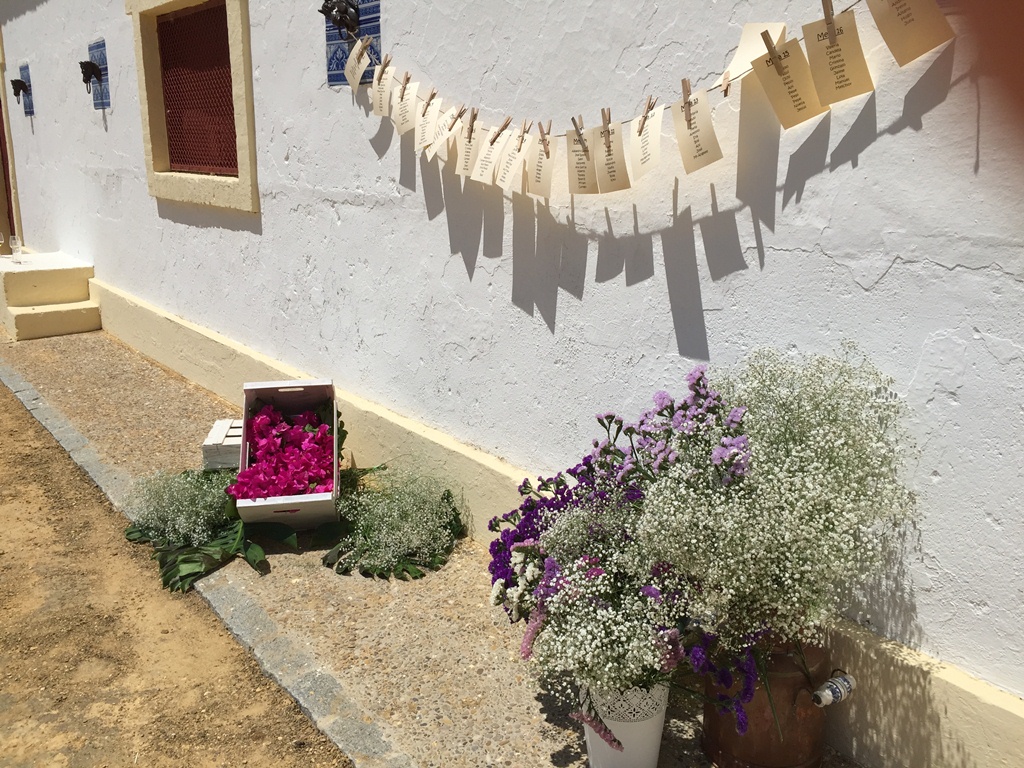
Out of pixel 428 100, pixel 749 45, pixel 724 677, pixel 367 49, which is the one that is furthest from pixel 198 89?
pixel 724 677

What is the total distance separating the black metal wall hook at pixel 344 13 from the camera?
424 cm

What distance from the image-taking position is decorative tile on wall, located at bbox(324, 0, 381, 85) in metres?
4.17

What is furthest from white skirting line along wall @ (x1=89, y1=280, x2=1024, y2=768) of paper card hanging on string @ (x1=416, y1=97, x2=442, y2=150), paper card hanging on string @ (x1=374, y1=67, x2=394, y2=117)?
paper card hanging on string @ (x1=374, y1=67, x2=394, y2=117)

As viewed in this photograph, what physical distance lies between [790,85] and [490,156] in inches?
53.1

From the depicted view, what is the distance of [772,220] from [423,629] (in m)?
2.00

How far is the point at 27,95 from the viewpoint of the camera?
30.9ft

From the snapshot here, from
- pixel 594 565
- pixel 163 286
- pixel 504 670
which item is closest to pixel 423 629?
pixel 504 670

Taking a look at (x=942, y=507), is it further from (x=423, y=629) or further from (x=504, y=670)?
(x=423, y=629)

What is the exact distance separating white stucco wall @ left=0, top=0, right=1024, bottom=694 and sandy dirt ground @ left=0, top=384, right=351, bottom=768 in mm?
1444

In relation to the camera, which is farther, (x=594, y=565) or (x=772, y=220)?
(x=772, y=220)

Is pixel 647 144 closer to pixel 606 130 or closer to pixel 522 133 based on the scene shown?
pixel 606 130

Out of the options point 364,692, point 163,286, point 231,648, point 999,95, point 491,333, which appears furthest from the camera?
point 163,286

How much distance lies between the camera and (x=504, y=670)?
3.10 meters

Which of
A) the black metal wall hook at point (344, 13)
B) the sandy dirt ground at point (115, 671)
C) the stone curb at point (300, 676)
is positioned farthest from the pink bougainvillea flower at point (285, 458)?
the black metal wall hook at point (344, 13)
